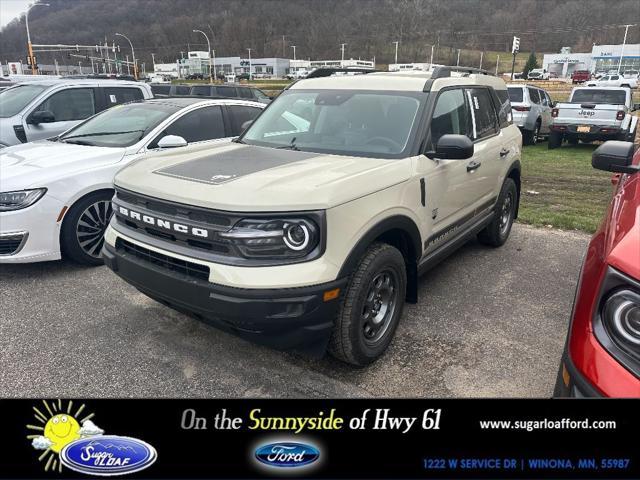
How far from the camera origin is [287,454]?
206cm

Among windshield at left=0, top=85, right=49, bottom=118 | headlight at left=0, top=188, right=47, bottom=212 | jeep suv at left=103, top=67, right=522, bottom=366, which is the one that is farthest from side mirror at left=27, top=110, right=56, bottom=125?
jeep suv at left=103, top=67, right=522, bottom=366

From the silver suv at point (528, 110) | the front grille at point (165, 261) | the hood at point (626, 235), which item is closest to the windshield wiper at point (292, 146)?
the front grille at point (165, 261)

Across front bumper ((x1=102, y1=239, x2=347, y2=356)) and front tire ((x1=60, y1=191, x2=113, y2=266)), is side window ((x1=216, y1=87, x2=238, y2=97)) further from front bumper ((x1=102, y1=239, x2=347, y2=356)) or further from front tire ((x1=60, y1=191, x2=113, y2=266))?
front bumper ((x1=102, y1=239, x2=347, y2=356))

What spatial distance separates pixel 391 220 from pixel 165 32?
12682 cm

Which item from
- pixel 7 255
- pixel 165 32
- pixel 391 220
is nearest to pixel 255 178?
pixel 391 220

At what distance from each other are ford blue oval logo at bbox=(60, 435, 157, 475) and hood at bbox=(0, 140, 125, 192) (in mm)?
3121

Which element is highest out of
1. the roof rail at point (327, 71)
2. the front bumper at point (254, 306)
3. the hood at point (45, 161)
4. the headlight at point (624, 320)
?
the roof rail at point (327, 71)

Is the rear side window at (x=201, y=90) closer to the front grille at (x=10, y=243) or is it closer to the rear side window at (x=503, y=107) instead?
the rear side window at (x=503, y=107)

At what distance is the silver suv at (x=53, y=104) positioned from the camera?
717cm

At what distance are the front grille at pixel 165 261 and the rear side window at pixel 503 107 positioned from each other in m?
3.88

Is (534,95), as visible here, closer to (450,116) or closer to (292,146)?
(450,116)

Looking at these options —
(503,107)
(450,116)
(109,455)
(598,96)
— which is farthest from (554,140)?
(109,455)

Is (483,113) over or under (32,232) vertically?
over

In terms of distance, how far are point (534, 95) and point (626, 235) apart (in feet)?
49.5
